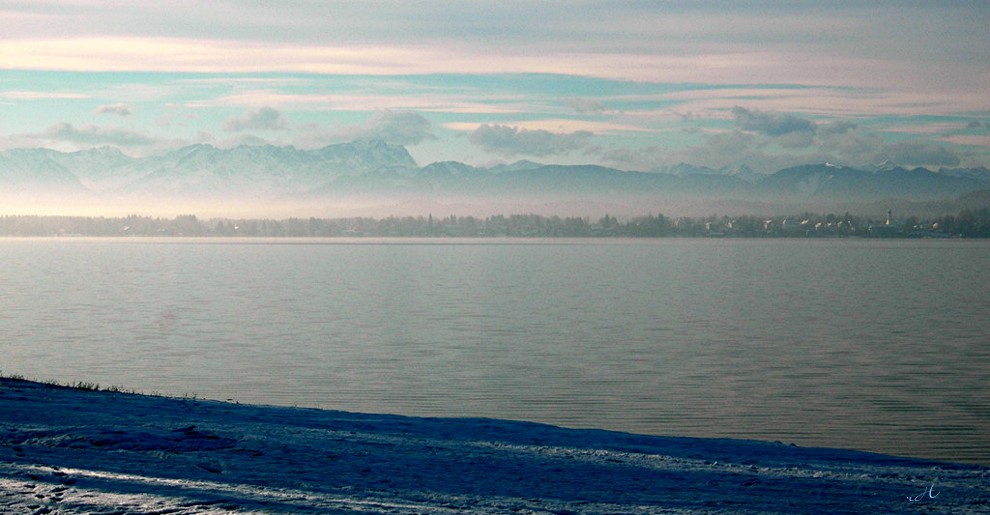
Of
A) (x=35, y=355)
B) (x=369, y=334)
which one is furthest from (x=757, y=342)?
(x=35, y=355)

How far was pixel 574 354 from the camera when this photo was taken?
47125mm

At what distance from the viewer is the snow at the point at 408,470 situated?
47.5ft

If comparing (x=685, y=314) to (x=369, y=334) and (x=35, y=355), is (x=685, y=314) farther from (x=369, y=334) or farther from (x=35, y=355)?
(x=35, y=355)

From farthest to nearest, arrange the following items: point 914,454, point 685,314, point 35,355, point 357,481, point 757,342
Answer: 1. point 685,314
2. point 757,342
3. point 35,355
4. point 914,454
5. point 357,481

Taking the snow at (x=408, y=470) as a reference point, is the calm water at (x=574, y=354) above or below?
below

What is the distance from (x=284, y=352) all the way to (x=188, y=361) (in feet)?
16.5

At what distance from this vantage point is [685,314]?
69.2 m

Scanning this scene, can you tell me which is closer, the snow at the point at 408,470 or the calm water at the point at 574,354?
the snow at the point at 408,470

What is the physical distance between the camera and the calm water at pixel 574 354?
105 ft

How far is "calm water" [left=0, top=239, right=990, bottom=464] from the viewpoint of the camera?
32.0 metres

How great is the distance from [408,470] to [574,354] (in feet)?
100

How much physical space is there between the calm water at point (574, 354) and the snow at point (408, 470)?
30.2 feet

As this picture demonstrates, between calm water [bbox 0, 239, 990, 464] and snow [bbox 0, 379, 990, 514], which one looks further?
calm water [bbox 0, 239, 990, 464]

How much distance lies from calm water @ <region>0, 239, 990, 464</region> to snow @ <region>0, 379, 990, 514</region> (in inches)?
363
